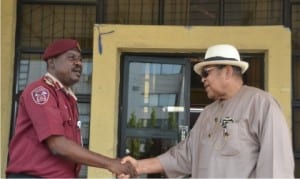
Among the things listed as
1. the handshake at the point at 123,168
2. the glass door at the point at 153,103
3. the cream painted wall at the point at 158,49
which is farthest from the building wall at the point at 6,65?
the handshake at the point at 123,168

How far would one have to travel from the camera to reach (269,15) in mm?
5984

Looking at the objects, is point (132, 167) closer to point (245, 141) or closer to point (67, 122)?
point (67, 122)

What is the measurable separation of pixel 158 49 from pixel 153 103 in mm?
625

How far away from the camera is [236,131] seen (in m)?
3.67

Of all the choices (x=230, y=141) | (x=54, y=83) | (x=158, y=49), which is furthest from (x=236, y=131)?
(x=158, y=49)

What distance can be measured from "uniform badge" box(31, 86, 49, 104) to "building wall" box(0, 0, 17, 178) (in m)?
2.49

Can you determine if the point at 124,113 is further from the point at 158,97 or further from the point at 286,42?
the point at 286,42

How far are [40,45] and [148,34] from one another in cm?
106

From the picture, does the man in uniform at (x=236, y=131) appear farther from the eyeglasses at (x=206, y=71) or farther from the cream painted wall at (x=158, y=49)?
the cream painted wall at (x=158, y=49)

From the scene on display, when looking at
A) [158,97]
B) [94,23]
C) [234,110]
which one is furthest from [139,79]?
[234,110]

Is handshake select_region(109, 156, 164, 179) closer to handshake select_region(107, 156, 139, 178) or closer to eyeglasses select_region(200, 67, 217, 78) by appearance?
handshake select_region(107, 156, 139, 178)

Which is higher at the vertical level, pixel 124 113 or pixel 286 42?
pixel 286 42

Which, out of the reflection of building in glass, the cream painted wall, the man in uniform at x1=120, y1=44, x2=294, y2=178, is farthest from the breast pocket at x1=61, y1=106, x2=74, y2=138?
the reflection of building in glass

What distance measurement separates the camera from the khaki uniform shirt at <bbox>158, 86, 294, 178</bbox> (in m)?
3.53
